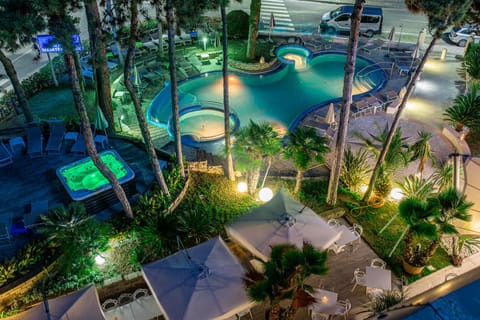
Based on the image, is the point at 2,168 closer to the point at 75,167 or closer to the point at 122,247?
the point at 75,167

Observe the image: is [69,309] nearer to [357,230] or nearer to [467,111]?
[357,230]

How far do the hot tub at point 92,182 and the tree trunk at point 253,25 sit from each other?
41.5 ft

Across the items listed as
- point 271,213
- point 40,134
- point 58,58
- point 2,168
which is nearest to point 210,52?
point 58,58

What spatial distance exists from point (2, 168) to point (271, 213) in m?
10.1

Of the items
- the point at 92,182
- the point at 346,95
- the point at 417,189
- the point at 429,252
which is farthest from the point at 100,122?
the point at 429,252

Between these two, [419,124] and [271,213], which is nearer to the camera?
[271,213]

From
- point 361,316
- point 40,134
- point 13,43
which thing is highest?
point 13,43

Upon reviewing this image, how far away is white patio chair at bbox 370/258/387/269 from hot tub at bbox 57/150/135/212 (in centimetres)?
825

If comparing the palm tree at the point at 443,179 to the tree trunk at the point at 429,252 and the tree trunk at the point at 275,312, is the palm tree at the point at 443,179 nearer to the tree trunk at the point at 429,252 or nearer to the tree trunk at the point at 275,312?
the tree trunk at the point at 429,252

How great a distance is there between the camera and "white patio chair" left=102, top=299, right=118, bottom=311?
11.5m

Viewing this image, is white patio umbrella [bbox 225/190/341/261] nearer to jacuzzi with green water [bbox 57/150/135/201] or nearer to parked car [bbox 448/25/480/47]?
jacuzzi with green water [bbox 57/150/135/201]

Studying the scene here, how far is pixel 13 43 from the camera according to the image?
11.3 m

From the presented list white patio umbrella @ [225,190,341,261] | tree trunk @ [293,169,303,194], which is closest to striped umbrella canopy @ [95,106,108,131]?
white patio umbrella @ [225,190,341,261]

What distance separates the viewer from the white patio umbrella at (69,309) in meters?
9.51
